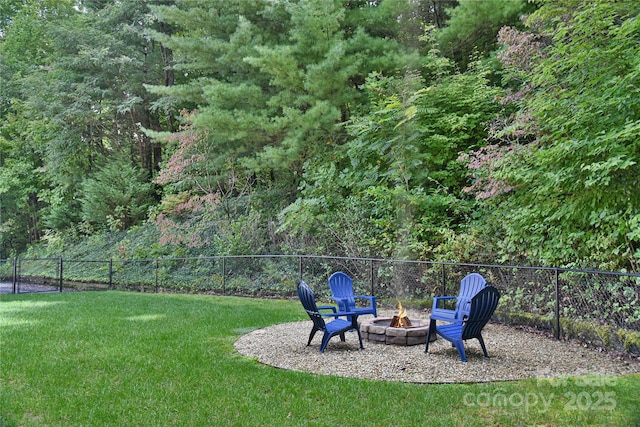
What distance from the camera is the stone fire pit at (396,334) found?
5.72m

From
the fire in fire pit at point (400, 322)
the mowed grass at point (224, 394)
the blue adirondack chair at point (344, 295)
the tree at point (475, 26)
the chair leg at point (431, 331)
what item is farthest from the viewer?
the tree at point (475, 26)

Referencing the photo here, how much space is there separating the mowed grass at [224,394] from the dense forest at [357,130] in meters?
2.87

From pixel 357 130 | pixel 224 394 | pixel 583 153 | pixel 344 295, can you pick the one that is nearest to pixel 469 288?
pixel 344 295

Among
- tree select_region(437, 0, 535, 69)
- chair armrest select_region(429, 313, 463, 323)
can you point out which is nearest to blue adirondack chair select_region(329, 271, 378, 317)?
chair armrest select_region(429, 313, 463, 323)

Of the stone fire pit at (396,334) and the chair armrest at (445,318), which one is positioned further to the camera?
the stone fire pit at (396,334)

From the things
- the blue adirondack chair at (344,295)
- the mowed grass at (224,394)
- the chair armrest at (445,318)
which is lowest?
the mowed grass at (224,394)

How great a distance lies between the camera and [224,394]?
384 cm

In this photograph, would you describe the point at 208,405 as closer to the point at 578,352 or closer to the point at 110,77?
Answer: the point at 578,352

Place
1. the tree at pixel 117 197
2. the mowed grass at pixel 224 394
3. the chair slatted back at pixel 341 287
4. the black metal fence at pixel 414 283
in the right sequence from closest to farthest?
the mowed grass at pixel 224 394, the black metal fence at pixel 414 283, the chair slatted back at pixel 341 287, the tree at pixel 117 197

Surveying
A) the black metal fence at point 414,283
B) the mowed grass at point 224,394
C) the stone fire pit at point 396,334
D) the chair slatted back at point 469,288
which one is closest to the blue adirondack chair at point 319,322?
the stone fire pit at point 396,334

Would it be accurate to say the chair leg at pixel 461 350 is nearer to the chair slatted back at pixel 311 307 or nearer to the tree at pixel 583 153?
the chair slatted back at pixel 311 307

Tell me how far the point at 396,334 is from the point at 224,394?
Answer: 2.58 meters

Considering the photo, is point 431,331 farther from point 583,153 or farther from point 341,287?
point 583,153

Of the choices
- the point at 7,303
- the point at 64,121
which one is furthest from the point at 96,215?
the point at 7,303
